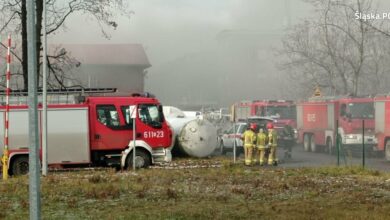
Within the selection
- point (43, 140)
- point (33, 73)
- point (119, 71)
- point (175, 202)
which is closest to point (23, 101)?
point (43, 140)

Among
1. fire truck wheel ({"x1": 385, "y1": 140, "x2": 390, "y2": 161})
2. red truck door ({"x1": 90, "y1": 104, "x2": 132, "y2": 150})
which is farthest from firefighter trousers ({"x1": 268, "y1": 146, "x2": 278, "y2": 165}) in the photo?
fire truck wheel ({"x1": 385, "y1": 140, "x2": 390, "y2": 161})

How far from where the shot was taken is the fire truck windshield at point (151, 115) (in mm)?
18591

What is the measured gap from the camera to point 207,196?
34.8 ft

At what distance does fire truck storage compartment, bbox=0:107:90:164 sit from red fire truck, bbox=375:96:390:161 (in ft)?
40.6

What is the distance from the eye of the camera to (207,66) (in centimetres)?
5975

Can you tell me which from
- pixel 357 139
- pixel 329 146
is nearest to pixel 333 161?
pixel 357 139

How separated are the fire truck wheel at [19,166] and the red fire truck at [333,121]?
1405 cm

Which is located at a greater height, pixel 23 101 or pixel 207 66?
pixel 207 66

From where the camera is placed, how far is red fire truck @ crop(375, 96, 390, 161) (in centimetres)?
2403

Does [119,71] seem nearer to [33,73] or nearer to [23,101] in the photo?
[23,101]

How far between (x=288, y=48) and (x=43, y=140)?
86.5 feet

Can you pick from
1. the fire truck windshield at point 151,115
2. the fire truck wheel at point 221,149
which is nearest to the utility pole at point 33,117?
the fire truck windshield at point 151,115

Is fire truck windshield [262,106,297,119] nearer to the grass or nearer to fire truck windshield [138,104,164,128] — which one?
fire truck windshield [138,104,164,128]

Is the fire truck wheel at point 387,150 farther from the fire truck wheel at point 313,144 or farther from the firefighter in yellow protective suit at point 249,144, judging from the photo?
the firefighter in yellow protective suit at point 249,144
